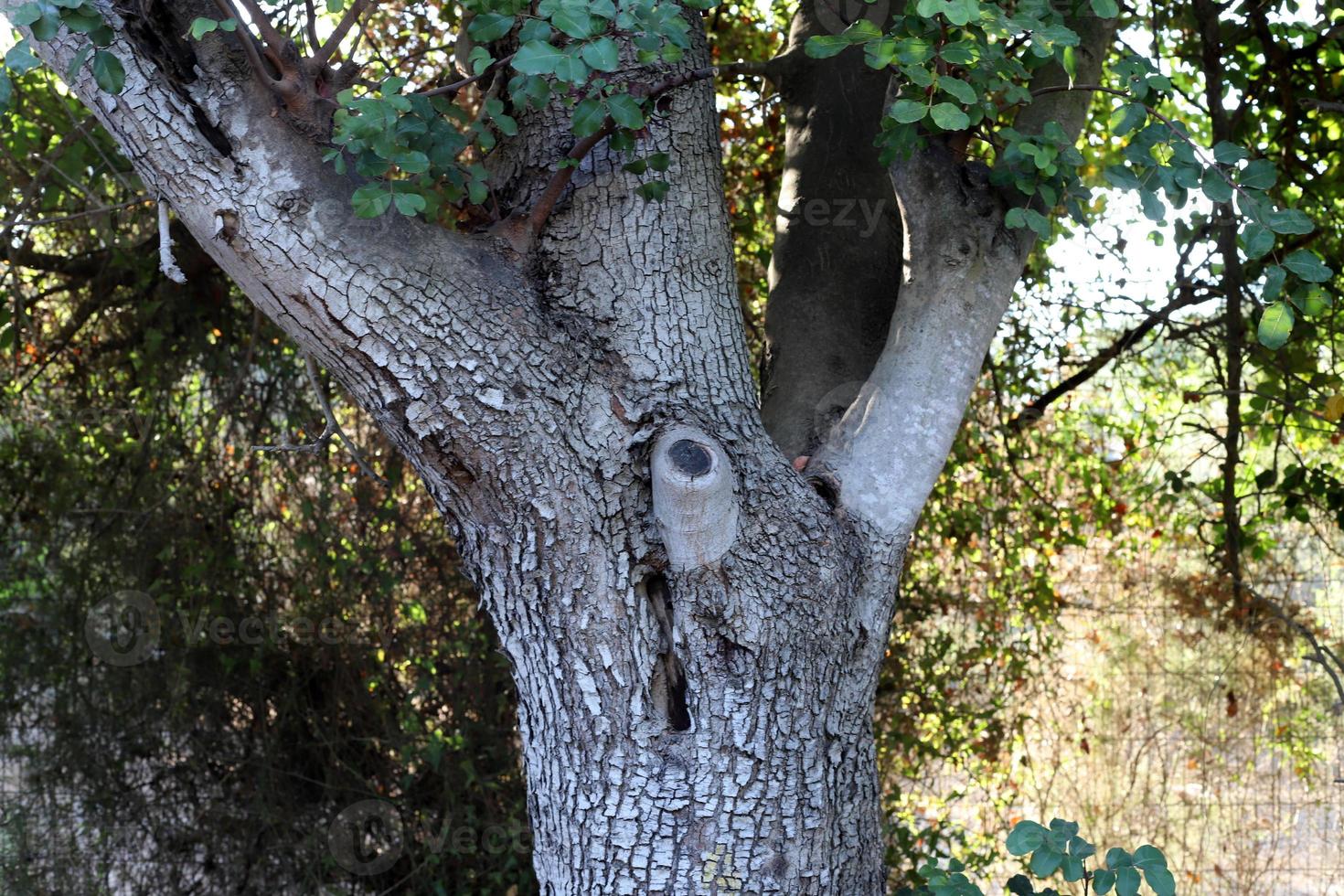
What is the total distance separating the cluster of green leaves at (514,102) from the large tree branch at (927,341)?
56cm

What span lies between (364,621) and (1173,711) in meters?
3.43

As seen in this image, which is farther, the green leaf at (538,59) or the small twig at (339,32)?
the small twig at (339,32)

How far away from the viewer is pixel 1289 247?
3895 mm

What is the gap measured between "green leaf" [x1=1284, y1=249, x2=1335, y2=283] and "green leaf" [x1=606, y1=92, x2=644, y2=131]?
1.16m

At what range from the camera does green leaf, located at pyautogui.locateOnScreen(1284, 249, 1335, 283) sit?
1.97m

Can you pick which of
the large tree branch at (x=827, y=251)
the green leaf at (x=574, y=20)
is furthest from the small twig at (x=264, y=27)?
the large tree branch at (x=827, y=251)

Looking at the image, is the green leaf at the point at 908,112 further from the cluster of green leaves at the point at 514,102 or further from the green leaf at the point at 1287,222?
the green leaf at the point at 1287,222

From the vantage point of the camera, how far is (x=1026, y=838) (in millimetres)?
2008

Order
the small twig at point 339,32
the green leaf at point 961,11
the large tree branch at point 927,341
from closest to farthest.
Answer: the green leaf at point 961,11
the small twig at point 339,32
the large tree branch at point 927,341

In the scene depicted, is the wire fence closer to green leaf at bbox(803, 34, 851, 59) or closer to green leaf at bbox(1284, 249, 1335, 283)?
green leaf at bbox(1284, 249, 1335, 283)

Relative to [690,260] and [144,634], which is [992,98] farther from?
[144,634]

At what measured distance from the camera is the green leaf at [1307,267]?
1974 mm

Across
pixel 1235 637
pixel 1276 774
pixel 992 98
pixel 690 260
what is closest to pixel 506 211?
pixel 690 260

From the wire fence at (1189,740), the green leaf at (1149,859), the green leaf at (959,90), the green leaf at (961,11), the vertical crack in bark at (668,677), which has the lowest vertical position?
Answer: the green leaf at (1149,859)
